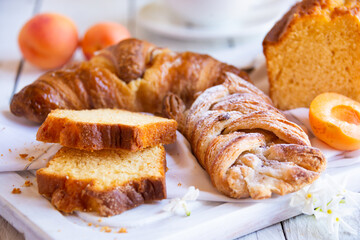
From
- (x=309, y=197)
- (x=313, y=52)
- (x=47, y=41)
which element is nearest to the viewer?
(x=309, y=197)

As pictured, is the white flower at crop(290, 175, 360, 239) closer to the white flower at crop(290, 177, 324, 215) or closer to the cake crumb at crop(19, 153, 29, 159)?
the white flower at crop(290, 177, 324, 215)

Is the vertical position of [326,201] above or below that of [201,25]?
below

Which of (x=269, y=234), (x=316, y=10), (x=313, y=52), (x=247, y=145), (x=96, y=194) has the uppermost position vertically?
(x=316, y=10)

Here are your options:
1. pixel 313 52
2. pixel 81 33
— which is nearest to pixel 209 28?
pixel 81 33

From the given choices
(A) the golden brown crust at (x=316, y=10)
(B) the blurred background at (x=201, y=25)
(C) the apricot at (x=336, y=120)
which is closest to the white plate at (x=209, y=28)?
(B) the blurred background at (x=201, y=25)

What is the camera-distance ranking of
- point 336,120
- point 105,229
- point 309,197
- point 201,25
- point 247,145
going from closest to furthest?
1. point 105,229
2. point 309,197
3. point 247,145
4. point 336,120
5. point 201,25

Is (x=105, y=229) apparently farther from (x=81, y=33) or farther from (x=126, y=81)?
(x=81, y=33)

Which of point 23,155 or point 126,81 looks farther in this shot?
point 126,81

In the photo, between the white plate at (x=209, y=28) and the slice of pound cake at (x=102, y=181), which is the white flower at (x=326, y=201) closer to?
the slice of pound cake at (x=102, y=181)

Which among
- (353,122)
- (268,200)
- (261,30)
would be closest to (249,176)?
(268,200)
